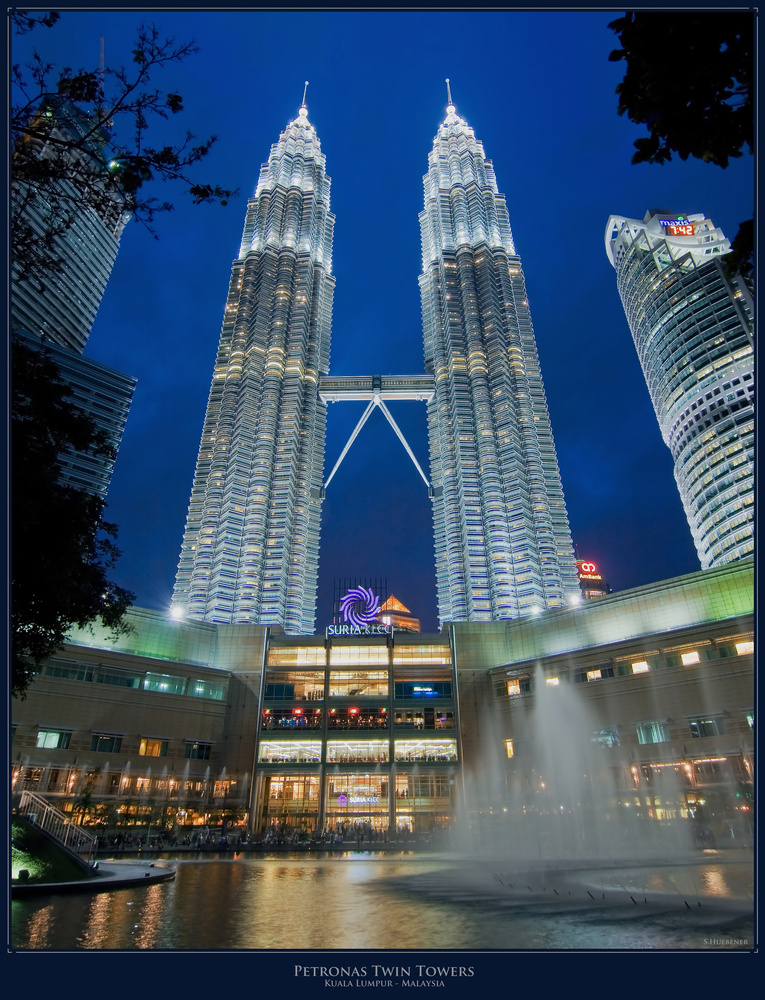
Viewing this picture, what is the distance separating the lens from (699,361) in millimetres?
125000

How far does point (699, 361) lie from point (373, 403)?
245 ft

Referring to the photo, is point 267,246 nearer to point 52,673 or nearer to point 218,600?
point 218,600

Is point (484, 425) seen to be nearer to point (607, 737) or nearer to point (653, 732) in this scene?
point (607, 737)

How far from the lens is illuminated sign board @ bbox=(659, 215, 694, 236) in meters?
145

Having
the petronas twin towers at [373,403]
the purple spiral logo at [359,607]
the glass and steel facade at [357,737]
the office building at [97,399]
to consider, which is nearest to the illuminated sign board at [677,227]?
the petronas twin towers at [373,403]

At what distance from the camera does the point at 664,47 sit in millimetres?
7734

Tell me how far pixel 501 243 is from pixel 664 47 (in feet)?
483

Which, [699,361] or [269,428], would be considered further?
[699,361]

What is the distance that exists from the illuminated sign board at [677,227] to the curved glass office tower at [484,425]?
1591 inches

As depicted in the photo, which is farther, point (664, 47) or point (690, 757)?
point (690, 757)

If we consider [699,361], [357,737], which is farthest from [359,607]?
[699,361]

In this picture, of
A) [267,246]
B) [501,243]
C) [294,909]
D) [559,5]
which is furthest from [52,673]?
[501,243]

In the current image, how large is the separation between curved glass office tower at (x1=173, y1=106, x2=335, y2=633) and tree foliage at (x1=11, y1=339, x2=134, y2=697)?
85082 millimetres

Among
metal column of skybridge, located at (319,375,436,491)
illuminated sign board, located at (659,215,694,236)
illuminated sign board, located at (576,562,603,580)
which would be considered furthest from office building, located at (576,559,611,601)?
illuminated sign board, located at (659,215,694,236)
